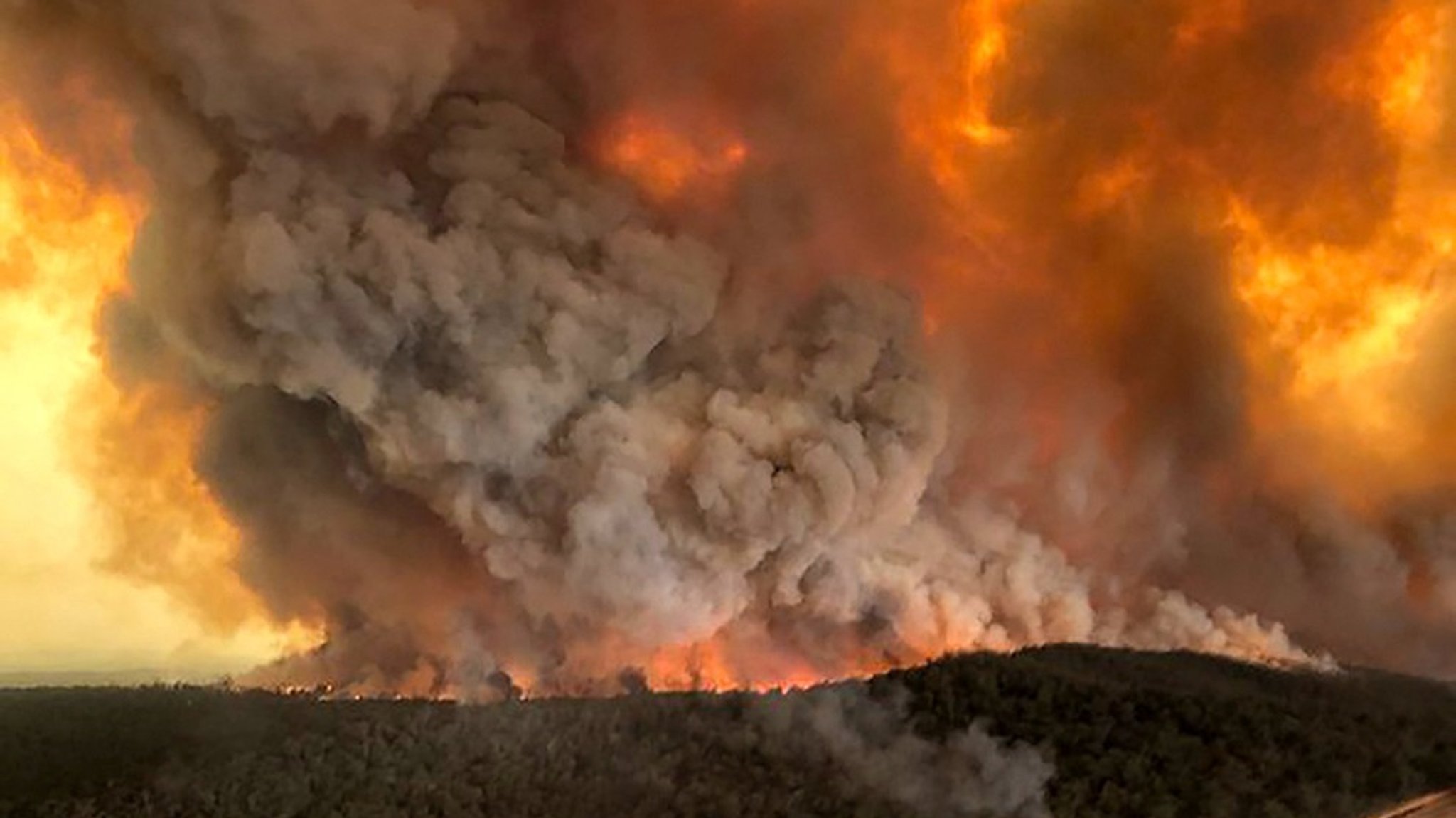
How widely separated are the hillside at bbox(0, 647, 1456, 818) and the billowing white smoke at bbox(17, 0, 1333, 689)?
4.03 meters

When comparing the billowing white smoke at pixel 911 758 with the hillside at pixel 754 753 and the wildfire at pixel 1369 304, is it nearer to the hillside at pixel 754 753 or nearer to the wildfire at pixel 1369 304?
the hillside at pixel 754 753

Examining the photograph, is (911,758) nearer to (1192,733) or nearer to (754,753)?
(754,753)

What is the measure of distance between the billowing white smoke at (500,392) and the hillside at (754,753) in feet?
13.2

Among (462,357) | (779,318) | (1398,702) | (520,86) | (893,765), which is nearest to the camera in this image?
(893,765)

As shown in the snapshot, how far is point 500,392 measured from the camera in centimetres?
2119

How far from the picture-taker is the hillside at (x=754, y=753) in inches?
616

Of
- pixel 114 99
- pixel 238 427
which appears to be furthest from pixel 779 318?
pixel 114 99

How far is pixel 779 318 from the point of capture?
24.4 m

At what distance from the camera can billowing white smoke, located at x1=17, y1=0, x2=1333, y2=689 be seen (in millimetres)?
20859

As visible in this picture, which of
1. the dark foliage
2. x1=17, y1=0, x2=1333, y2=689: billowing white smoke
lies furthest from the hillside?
x1=17, y1=0, x2=1333, y2=689: billowing white smoke

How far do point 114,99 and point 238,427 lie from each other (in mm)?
5281

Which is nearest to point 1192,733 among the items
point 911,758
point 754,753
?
point 911,758

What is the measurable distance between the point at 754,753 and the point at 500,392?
23.0ft

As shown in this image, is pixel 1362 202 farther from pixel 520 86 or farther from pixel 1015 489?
pixel 520 86
